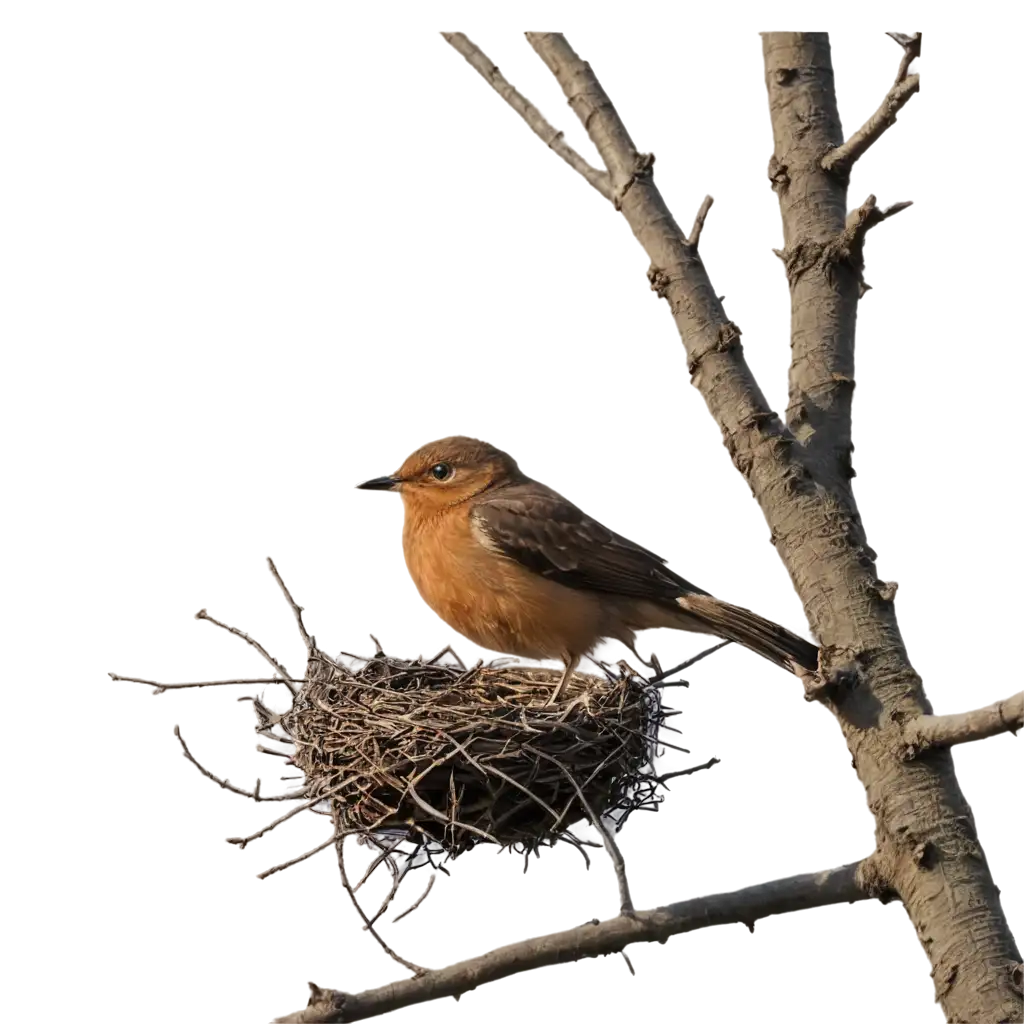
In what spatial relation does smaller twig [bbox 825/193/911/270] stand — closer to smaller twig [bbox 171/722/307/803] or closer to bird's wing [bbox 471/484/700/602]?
bird's wing [bbox 471/484/700/602]

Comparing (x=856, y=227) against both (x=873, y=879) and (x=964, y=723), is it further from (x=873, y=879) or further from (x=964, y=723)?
(x=873, y=879)

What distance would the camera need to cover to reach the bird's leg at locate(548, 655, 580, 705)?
5.45 metres

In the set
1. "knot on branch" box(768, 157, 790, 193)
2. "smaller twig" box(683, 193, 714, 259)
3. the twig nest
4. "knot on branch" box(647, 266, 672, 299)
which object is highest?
"knot on branch" box(768, 157, 790, 193)

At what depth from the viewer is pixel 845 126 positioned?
15.3 feet

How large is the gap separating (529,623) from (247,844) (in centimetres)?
151

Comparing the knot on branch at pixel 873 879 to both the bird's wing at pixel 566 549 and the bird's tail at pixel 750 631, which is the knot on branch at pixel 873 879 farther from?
the bird's wing at pixel 566 549

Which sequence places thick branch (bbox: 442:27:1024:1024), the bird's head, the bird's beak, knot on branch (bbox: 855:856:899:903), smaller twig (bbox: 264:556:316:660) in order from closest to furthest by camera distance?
thick branch (bbox: 442:27:1024:1024)
knot on branch (bbox: 855:856:899:903)
smaller twig (bbox: 264:556:316:660)
the bird's beak
the bird's head

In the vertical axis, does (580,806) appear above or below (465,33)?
below

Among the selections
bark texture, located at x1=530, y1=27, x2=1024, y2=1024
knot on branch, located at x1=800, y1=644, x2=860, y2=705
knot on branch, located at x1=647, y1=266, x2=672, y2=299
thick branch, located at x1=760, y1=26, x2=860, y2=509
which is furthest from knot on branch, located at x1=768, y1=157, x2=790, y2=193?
knot on branch, located at x1=800, y1=644, x2=860, y2=705

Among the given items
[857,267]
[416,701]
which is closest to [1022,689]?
[857,267]

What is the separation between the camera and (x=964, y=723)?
324cm

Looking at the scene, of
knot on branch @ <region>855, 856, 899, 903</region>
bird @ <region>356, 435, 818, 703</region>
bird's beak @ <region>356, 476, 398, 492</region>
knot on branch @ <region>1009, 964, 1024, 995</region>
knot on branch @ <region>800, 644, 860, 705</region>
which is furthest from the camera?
bird's beak @ <region>356, 476, 398, 492</region>

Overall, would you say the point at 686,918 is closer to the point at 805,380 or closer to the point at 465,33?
the point at 805,380

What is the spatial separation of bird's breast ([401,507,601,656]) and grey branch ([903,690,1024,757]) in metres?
2.18
